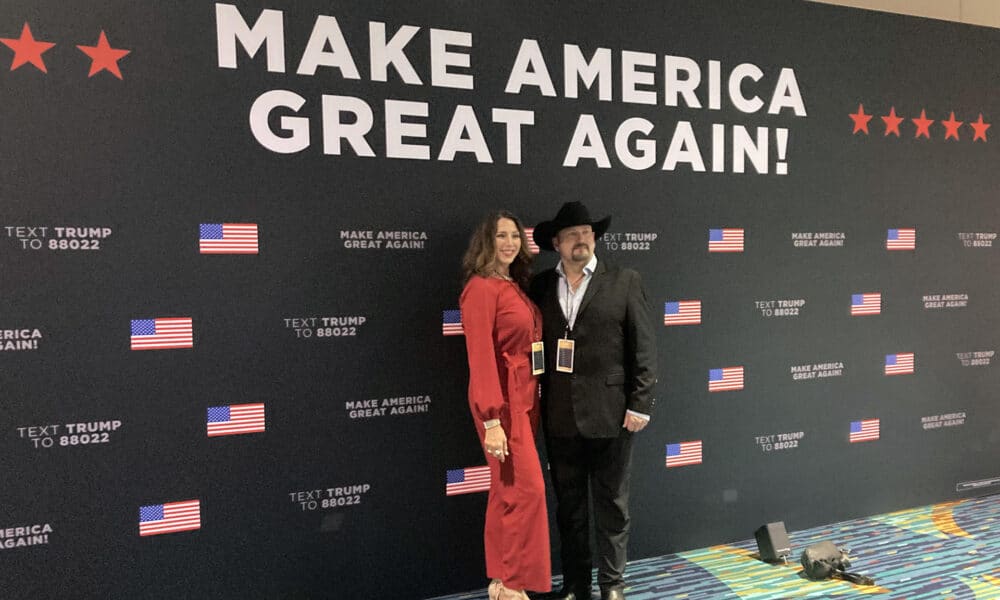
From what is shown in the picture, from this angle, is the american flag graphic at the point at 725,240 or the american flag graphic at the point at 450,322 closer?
the american flag graphic at the point at 450,322

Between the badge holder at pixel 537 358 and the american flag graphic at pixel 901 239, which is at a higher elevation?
the american flag graphic at pixel 901 239

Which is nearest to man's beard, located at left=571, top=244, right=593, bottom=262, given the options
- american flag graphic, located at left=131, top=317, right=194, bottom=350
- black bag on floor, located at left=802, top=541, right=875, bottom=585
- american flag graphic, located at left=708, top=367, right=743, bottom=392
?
american flag graphic, located at left=708, top=367, right=743, bottom=392

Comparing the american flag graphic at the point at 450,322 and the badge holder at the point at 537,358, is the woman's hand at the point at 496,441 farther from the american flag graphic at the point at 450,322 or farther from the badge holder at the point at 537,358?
the american flag graphic at the point at 450,322

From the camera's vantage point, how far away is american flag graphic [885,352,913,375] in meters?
3.66

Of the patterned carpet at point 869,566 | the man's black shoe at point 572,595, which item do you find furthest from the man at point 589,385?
the patterned carpet at point 869,566

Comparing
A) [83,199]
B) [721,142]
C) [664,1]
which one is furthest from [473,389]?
[664,1]

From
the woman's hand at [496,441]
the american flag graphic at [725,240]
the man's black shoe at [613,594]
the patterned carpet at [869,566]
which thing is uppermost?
the american flag graphic at [725,240]

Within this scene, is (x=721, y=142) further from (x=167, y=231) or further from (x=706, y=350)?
(x=167, y=231)

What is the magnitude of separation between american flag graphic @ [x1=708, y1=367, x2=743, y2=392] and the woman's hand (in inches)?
52.4

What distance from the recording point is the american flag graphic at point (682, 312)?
3.17 metres

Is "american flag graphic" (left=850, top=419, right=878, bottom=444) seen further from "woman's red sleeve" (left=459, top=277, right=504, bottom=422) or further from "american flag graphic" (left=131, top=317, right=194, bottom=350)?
"american flag graphic" (left=131, top=317, right=194, bottom=350)

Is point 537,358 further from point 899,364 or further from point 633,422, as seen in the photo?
point 899,364

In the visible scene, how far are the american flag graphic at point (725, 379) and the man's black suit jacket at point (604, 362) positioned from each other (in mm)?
848

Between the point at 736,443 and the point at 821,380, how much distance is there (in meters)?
0.62
